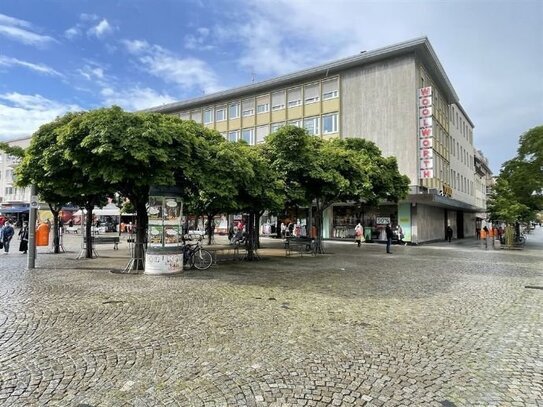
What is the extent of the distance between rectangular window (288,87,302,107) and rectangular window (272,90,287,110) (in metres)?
0.66

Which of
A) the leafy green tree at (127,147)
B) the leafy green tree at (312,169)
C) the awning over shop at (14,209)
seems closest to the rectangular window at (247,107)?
the leafy green tree at (312,169)

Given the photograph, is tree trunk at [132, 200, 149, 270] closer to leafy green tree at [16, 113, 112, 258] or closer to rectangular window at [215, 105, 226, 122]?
leafy green tree at [16, 113, 112, 258]

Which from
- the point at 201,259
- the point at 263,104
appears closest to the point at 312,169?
the point at 201,259

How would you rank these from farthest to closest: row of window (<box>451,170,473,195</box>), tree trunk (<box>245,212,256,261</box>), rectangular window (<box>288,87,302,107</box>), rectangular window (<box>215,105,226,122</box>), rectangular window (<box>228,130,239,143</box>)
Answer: row of window (<box>451,170,473,195</box>) < rectangular window (<box>215,105,226,122</box>) < rectangular window (<box>228,130,239,143</box>) < rectangular window (<box>288,87,302,107</box>) < tree trunk (<box>245,212,256,261</box>)

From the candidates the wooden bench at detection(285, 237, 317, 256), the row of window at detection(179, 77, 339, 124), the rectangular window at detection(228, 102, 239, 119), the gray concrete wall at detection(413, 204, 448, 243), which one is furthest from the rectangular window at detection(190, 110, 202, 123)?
the wooden bench at detection(285, 237, 317, 256)

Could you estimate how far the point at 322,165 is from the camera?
19.1m

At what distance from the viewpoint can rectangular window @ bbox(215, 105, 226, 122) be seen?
146 feet

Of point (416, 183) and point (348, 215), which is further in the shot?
point (348, 215)

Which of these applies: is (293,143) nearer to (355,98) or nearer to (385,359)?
(385,359)

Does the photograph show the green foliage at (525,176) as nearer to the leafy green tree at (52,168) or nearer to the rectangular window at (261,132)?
the rectangular window at (261,132)

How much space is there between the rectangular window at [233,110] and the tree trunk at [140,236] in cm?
3020

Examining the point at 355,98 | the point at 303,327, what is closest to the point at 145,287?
the point at 303,327

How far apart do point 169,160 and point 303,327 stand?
7.03 m

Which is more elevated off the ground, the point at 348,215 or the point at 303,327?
the point at 348,215
